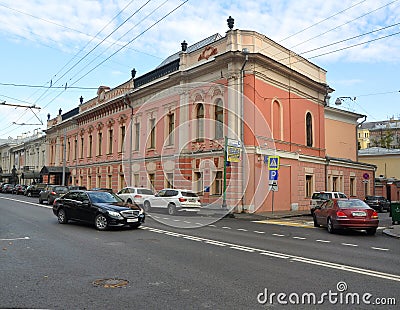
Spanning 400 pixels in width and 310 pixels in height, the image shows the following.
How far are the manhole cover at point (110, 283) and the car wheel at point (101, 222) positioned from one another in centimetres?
694

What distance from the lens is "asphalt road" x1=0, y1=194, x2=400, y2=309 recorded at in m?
5.65

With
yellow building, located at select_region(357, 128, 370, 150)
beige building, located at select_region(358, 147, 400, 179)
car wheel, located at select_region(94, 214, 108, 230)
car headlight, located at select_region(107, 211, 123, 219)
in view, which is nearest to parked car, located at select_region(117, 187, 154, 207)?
car wheel, located at select_region(94, 214, 108, 230)

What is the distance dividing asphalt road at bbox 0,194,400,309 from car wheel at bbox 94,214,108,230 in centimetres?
93

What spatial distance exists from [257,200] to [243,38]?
400 inches

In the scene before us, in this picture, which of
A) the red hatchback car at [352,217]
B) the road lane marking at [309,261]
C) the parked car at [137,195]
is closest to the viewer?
the road lane marking at [309,261]

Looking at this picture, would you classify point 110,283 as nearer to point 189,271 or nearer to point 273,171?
point 189,271

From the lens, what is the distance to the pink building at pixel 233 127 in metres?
24.1

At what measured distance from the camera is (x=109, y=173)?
125ft

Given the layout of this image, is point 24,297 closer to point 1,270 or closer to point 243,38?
point 1,270

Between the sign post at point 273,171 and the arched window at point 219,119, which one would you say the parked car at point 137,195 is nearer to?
the arched window at point 219,119

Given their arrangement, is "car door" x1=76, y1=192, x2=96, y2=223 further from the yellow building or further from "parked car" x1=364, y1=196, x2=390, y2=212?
the yellow building

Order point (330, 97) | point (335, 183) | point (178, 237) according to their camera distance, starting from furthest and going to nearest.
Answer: point (330, 97) → point (335, 183) → point (178, 237)

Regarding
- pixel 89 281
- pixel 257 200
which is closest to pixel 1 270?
pixel 89 281

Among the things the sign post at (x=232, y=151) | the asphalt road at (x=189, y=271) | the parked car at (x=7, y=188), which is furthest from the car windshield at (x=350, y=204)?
the parked car at (x=7, y=188)
